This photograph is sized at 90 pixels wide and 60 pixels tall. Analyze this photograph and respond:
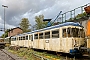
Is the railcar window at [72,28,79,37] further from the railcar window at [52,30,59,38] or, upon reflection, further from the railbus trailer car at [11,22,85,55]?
the railcar window at [52,30,59,38]

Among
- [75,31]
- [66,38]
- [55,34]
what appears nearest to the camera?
[66,38]

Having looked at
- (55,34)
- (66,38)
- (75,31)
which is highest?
(75,31)

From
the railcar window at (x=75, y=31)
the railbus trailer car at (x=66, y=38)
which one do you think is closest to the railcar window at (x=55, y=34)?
the railbus trailer car at (x=66, y=38)

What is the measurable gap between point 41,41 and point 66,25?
589 cm

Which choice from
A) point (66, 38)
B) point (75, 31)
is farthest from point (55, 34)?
point (75, 31)

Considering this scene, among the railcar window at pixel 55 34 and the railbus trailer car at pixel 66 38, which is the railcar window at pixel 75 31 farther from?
the railcar window at pixel 55 34

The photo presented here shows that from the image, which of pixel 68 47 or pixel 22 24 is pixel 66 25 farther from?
pixel 22 24

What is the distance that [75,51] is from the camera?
12.5m

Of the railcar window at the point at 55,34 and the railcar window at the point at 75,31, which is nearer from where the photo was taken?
the railcar window at the point at 75,31

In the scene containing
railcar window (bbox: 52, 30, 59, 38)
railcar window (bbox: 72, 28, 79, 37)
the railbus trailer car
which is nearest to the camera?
the railbus trailer car

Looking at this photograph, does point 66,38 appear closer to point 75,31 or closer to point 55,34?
point 75,31

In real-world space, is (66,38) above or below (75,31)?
below

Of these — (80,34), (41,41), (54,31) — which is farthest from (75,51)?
(41,41)

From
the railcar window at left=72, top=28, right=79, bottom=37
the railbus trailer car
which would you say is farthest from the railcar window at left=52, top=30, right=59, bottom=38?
the railcar window at left=72, top=28, right=79, bottom=37
